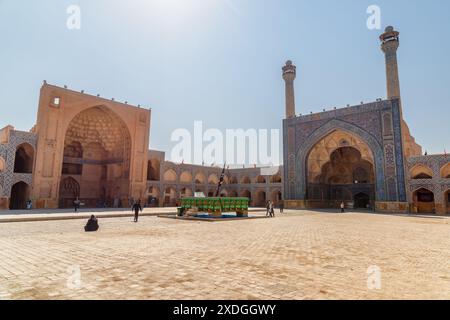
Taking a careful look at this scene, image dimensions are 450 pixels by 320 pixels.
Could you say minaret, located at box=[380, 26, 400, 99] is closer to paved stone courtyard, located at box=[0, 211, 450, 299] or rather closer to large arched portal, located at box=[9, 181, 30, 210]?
paved stone courtyard, located at box=[0, 211, 450, 299]

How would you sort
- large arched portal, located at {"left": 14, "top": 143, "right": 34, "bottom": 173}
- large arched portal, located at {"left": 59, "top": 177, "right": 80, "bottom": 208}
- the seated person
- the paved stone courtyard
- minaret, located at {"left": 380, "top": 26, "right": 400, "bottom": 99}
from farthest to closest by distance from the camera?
large arched portal, located at {"left": 59, "top": 177, "right": 80, "bottom": 208} → minaret, located at {"left": 380, "top": 26, "right": 400, "bottom": 99} → large arched portal, located at {"left": 14, "top": 143, "right": 34, "bottom": 173} → the seated person → the paved stone courtyard

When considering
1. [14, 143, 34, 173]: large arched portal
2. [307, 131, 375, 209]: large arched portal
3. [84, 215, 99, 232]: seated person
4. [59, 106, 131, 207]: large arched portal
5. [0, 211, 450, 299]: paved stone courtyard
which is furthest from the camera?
[307, 131, 375, 209]: large arched portal

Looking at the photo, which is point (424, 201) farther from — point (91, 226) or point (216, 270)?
point (216, 270)

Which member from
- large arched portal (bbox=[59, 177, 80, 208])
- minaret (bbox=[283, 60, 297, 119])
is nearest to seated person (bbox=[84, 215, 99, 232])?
large arched portal (bbox=[59, 177, 80, 208])

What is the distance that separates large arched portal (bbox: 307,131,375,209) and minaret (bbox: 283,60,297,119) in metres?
5.10

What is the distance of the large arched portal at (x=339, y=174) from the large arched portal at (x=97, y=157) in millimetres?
18906

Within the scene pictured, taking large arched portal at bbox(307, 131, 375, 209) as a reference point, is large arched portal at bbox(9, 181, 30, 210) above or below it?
below

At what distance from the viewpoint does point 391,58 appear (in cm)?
2592

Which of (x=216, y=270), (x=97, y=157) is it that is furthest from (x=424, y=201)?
(x=97, y=157)

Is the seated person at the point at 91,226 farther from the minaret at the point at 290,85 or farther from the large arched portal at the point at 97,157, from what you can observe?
the minaret at the point at 290,85

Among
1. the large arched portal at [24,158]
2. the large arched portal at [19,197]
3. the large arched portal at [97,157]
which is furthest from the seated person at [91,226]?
the large arched portal at [97,157]

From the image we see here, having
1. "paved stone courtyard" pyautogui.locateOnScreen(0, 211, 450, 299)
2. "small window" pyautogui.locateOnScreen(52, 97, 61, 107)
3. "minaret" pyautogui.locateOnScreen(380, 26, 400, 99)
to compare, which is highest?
"minaret" pyautogui.locateOnScreen(380, 26, 400, 99)

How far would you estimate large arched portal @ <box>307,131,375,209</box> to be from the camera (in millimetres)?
29281

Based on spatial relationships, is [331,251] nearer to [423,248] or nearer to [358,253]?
[358,253]
